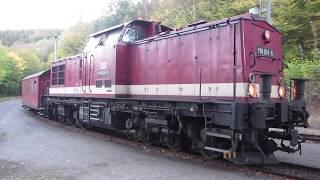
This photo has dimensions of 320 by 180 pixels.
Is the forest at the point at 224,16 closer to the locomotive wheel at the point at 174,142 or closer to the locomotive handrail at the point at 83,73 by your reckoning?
the locomotive handrail at the point at 83,73

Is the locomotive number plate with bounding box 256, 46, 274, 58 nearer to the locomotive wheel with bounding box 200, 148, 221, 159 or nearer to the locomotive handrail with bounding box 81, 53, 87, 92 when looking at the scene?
the locomotive wheel with bounding box 200, 148, 221, 159

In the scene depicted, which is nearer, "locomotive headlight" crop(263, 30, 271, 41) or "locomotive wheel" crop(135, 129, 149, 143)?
"locomotive headlight" crop(263, 30, 271, 41)

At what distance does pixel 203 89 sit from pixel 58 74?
36.2 feet

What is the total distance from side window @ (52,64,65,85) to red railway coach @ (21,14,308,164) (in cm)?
481

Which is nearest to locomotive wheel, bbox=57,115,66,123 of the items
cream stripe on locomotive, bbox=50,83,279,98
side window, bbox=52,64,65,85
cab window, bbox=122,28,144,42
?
side window, bbox=52,64,65,85

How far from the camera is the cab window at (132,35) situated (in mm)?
12621

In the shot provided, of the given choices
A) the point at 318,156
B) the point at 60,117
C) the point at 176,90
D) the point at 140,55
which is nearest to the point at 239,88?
the point at 176,90

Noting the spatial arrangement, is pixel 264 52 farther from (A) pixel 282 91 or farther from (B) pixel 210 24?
(B) pixel 210 24

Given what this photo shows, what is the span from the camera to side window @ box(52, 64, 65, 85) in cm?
1817

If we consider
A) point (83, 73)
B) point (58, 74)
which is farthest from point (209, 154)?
point (58, 74)

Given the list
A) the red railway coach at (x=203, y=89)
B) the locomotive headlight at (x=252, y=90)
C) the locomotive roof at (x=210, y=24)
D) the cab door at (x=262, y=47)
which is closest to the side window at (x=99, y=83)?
the red railway coach at (x=203, y=89)

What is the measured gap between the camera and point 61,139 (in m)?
12.9

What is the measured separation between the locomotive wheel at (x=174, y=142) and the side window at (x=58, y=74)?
353 inches

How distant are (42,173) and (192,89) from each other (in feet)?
13.2
